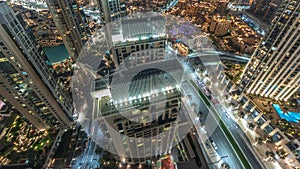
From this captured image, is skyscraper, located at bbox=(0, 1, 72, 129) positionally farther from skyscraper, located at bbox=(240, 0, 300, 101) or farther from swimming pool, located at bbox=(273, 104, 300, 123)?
swimming pool, located at bbox=(273, 104, 300, 123)

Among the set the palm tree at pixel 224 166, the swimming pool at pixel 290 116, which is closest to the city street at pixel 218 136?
the palm tree at pixel 224 166

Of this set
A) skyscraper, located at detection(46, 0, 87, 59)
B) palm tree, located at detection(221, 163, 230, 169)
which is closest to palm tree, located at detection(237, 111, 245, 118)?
palm tree, located at detection(221, 163, 230, 169)

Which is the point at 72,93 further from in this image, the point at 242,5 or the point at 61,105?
the point at 242,5

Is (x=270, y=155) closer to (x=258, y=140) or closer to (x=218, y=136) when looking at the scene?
(x=258, y=140)

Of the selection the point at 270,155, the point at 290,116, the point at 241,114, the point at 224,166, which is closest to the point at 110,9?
the point at 241,114

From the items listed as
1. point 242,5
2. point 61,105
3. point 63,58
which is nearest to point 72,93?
point 61,105

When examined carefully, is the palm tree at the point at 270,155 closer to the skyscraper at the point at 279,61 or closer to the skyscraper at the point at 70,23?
the skyscraper at the point at 279,61
